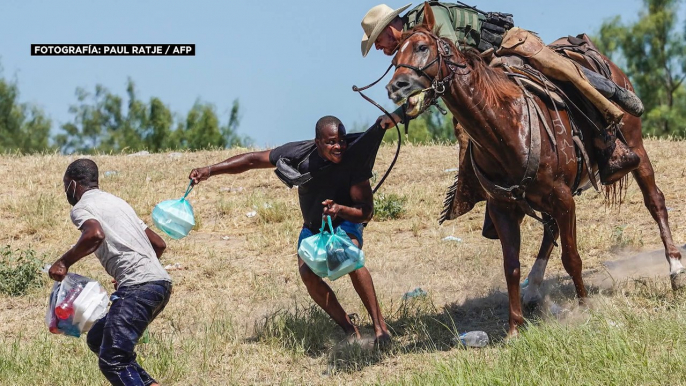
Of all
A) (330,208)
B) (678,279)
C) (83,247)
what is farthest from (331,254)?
(678,279)

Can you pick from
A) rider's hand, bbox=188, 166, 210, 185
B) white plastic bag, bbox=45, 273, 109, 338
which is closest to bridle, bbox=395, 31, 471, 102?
rider's hand, bbox=188, 166, 210, 185

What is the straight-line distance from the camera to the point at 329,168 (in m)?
7.26

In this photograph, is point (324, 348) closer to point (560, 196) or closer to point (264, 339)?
point (264, 339)

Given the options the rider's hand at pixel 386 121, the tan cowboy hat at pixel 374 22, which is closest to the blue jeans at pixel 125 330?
the rider's hand at pixel 386 121

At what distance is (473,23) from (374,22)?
0.82 m

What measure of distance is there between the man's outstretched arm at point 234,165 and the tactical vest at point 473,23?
156cm

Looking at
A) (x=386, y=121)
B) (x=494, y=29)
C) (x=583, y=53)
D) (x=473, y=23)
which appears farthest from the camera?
(x=583, y=53)

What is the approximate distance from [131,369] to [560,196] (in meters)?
3.42

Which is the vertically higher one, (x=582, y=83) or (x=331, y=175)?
(x=582, y=83)

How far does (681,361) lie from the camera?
570 cm

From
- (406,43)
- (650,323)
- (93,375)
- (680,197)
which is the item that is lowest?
(93,375)

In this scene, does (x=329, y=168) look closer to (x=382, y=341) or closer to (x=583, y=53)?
(x=382, y=341)

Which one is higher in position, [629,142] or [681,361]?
[629,142]

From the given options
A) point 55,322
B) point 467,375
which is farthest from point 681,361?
point 55,322
